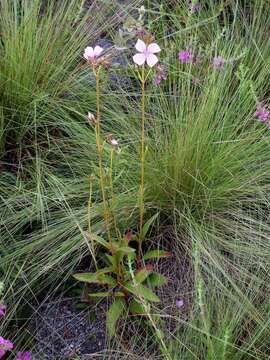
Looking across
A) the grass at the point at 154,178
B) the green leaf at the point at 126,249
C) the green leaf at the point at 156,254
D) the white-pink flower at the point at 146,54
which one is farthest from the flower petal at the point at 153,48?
the green leaf at the point at 156,254

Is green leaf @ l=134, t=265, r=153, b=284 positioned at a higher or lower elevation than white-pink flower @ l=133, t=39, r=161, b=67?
lower

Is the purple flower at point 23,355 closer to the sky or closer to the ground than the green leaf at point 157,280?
closer to the ground

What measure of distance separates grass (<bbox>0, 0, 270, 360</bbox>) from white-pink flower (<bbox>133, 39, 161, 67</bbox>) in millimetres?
445

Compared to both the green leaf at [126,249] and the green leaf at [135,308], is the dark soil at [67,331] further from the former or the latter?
the green leaf at [126,249]

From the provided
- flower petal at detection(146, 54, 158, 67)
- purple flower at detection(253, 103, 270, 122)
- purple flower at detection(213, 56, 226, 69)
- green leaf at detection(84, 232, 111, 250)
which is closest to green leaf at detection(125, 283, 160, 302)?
green leaf at detection(84, 232, 111, 250)

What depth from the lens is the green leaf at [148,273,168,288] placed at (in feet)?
6.00

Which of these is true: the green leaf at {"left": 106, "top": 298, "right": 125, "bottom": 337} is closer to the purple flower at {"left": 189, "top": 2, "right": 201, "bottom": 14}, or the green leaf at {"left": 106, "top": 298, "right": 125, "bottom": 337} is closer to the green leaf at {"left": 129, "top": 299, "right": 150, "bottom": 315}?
the green leaf at {"left": 129, "top": 299, "right": 150, "bottom": 315}

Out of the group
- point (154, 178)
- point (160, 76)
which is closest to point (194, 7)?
point (160, 76)

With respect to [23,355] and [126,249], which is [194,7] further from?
[23,355]

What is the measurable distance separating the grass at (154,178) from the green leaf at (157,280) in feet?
0.26

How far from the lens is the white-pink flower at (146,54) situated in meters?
1.42

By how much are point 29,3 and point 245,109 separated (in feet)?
3.73

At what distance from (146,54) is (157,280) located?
73 cm

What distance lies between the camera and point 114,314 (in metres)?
1.77
